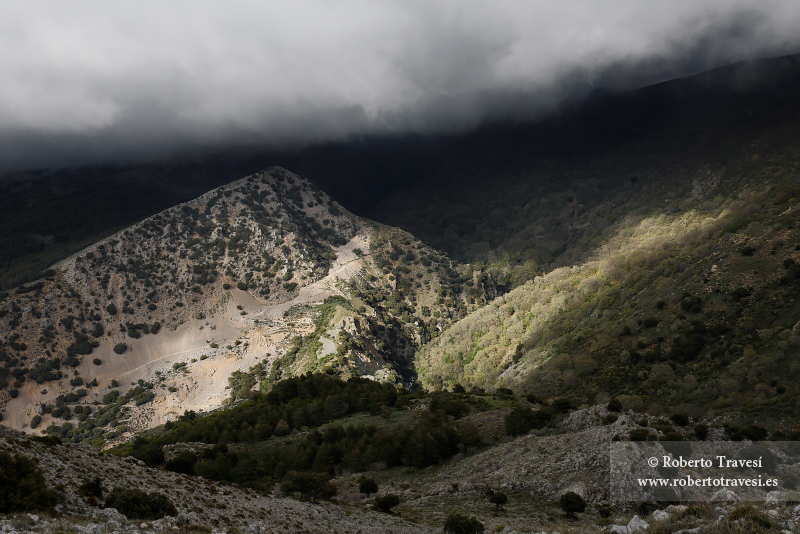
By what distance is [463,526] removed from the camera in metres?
28.3

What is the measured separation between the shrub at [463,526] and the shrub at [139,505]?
1724 centimetres

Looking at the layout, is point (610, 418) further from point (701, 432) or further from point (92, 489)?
point (92, 489)

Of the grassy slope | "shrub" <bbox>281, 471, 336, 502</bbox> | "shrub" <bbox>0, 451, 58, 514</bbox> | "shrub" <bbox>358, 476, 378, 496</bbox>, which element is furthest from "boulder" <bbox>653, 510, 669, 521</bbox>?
the grassy slope

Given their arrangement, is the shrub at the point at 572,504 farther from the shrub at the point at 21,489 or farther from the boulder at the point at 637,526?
the shrub at the point at 21,489

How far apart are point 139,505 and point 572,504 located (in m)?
28.6

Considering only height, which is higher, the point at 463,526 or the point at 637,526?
the point at 637,526

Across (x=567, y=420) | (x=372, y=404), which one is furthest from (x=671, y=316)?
(x=372, y=404)

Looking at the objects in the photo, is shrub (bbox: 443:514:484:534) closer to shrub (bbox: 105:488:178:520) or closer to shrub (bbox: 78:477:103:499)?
shrub (bbox: 105:488:178:520)

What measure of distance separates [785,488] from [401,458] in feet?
132

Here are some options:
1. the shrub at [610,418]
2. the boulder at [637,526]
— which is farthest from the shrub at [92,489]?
the shrub at [610,418]

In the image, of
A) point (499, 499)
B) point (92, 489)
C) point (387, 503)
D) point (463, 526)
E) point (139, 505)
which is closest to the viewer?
point (139, 505)

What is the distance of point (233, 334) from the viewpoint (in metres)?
190

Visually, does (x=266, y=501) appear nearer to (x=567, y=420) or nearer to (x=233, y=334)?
(x=567, y=420)

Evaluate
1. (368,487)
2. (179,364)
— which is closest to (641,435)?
(368,487)
